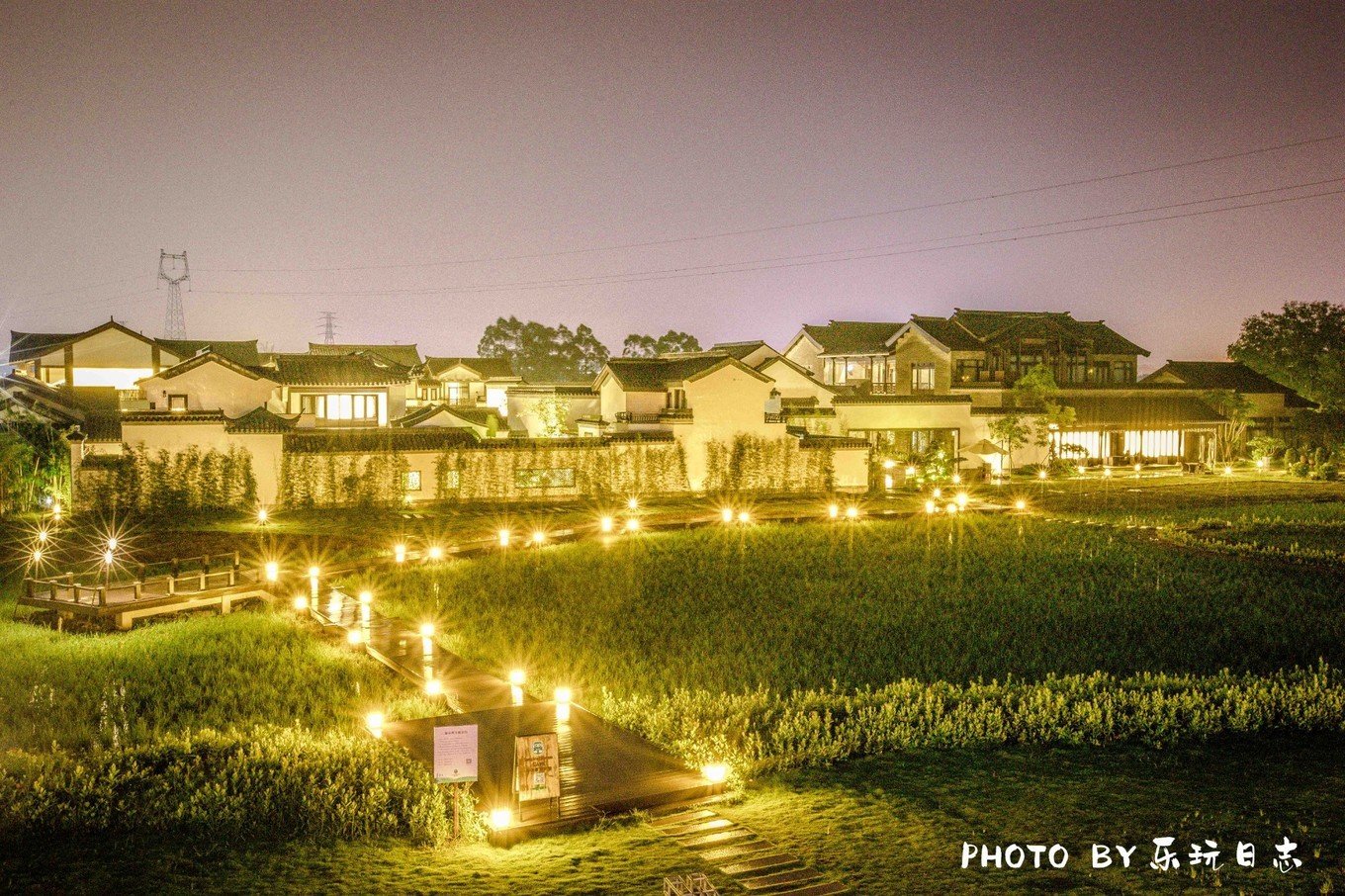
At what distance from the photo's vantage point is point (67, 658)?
12484 mm

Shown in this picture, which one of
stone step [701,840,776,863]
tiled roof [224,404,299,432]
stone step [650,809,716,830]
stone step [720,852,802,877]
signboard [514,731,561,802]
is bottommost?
stone step [650,809,716,830]

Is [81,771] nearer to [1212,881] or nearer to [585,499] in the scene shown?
[1212,881]

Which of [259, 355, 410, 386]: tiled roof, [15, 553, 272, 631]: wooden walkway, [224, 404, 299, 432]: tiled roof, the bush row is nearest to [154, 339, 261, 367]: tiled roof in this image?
[259, 355, 410, 386]: tiled roof

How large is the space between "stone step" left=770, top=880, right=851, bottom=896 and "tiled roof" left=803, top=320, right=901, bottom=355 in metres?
44.6

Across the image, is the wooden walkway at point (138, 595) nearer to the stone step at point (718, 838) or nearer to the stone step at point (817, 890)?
the stone step at point (718, 838)

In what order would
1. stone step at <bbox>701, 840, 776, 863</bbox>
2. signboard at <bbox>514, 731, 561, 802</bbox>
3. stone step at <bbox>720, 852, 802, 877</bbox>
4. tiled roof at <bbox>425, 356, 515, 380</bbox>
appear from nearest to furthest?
stone step at <bbox>720, 852, 802, 877</bbox>
stone step at <bbox>701, 840, 776, 863</bbox>
signboard at <bbox>514, 731, 561, 802</bbox>
tiled roof at <bbox>425, 356, 515, 380</bbox>

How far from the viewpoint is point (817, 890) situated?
5.96 meters

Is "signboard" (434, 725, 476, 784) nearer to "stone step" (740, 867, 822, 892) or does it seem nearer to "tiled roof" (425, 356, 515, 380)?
"stone step" (740, 867, 822, 892)

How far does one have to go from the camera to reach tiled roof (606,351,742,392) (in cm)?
3559

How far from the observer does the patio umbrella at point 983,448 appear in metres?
40.1

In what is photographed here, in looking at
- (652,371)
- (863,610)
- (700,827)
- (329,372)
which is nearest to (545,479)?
(652,371)

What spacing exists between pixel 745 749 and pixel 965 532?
16216mm

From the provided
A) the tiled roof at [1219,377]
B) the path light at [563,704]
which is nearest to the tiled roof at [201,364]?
the path light at [563,704]

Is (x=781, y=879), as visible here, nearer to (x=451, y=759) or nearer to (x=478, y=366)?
(x=451, y=759)
